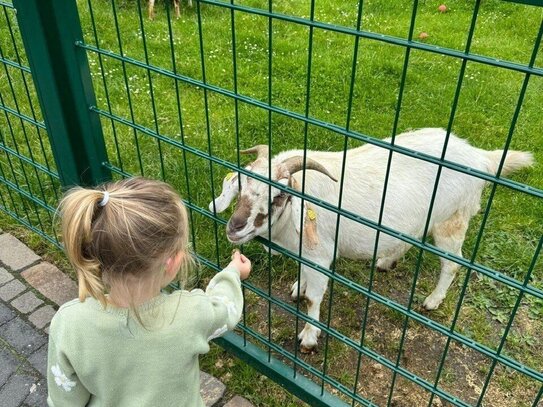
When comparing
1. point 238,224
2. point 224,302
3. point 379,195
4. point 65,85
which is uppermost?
point 65,85

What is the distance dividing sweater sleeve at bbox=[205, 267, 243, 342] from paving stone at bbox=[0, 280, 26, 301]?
2.01 m

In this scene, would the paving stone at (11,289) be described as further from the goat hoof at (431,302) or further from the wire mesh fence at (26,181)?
the goat hoof at (431,302)

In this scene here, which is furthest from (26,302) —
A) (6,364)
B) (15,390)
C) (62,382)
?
(62,382)

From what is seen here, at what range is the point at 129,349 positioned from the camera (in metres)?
1.69

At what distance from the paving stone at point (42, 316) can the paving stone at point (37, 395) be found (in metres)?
0.42

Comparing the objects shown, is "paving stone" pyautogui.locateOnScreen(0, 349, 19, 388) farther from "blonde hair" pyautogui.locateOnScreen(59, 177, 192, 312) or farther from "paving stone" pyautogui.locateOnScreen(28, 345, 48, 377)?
"blonde hair" pyautogui.locateOnScreen(59, 177, 192, 312)

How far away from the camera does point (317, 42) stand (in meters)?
Result: 6.51

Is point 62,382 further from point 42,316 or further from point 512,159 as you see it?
point 512,159

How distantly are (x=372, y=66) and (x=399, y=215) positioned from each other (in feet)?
10.2

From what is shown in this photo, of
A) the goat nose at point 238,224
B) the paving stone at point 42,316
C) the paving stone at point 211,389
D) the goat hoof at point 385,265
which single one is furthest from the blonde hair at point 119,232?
the goat hoof at point 385,265

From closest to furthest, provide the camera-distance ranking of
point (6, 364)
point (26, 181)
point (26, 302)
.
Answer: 1. point (6, 364)
2. point (26, 302)
3. point (26, 181)

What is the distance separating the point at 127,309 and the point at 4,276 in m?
2.35

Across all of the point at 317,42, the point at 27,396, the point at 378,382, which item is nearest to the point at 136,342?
the point at 27,396

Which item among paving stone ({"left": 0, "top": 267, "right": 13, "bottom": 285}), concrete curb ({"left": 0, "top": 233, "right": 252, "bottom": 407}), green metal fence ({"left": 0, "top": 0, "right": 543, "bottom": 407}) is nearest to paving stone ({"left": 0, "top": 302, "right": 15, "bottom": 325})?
concrete curb ({"left": 0, "top": 233, "right": 252, "bottom": 407})
